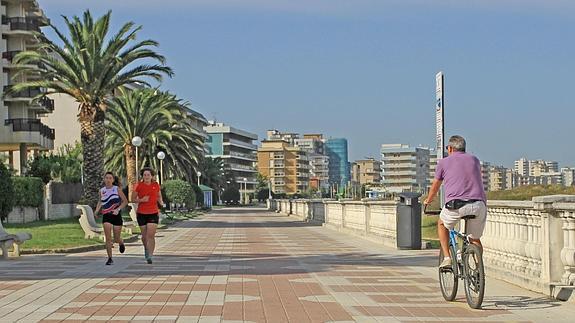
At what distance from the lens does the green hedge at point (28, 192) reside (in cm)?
4513

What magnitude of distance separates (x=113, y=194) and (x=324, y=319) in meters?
9.65

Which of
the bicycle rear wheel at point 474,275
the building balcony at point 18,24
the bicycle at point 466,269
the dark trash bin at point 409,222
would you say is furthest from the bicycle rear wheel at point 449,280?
the building balcony at point 18,24

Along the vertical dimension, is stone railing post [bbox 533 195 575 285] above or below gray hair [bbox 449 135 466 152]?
below

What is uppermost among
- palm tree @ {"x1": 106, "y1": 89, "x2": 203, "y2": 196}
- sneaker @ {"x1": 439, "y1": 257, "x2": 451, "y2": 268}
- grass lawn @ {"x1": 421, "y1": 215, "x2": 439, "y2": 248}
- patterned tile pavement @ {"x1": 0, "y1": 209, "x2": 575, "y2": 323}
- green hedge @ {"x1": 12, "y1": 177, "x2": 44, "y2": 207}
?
palm tree @ {"x1": 106, "y1": 89, "x2": 203, "y2": 196}

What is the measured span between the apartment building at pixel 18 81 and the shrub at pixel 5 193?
34.5 meters

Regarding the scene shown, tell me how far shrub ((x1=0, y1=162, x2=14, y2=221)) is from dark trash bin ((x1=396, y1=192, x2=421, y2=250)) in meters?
22.3

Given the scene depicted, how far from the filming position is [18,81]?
254ft

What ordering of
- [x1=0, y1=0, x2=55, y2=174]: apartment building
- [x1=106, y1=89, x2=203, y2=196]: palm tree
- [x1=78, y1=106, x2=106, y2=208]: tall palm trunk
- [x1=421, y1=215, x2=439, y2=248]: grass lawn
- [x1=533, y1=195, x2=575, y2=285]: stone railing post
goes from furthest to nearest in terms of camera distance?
[x1=0, y1=0, x2=55, y2=174]: apartment building < [x1=106, y1=89, x2=203, y2=196]: palm tree < [x1=78, y1=106, x2=106, y2=208]: tall palm trunk < [x1=421, y1=215, x2=439, y2=248]: grass lawn < [x1=533, y1=195, x2=575, y2=285]: stone railing post

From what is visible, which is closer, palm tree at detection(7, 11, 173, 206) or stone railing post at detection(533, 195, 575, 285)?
stone railing post at detection(533, 195, 575, 285)

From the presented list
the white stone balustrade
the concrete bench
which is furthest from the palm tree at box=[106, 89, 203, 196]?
the white stone balustrade

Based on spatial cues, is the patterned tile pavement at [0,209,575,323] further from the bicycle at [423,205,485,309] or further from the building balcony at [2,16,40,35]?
the building balcony at [2,16,40,35]

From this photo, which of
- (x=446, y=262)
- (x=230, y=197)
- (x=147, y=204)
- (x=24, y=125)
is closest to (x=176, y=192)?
(x=24, y=125)

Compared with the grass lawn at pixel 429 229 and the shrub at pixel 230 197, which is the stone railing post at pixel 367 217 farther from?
the shrub at pixel 230 197

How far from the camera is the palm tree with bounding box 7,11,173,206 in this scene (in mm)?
41906
